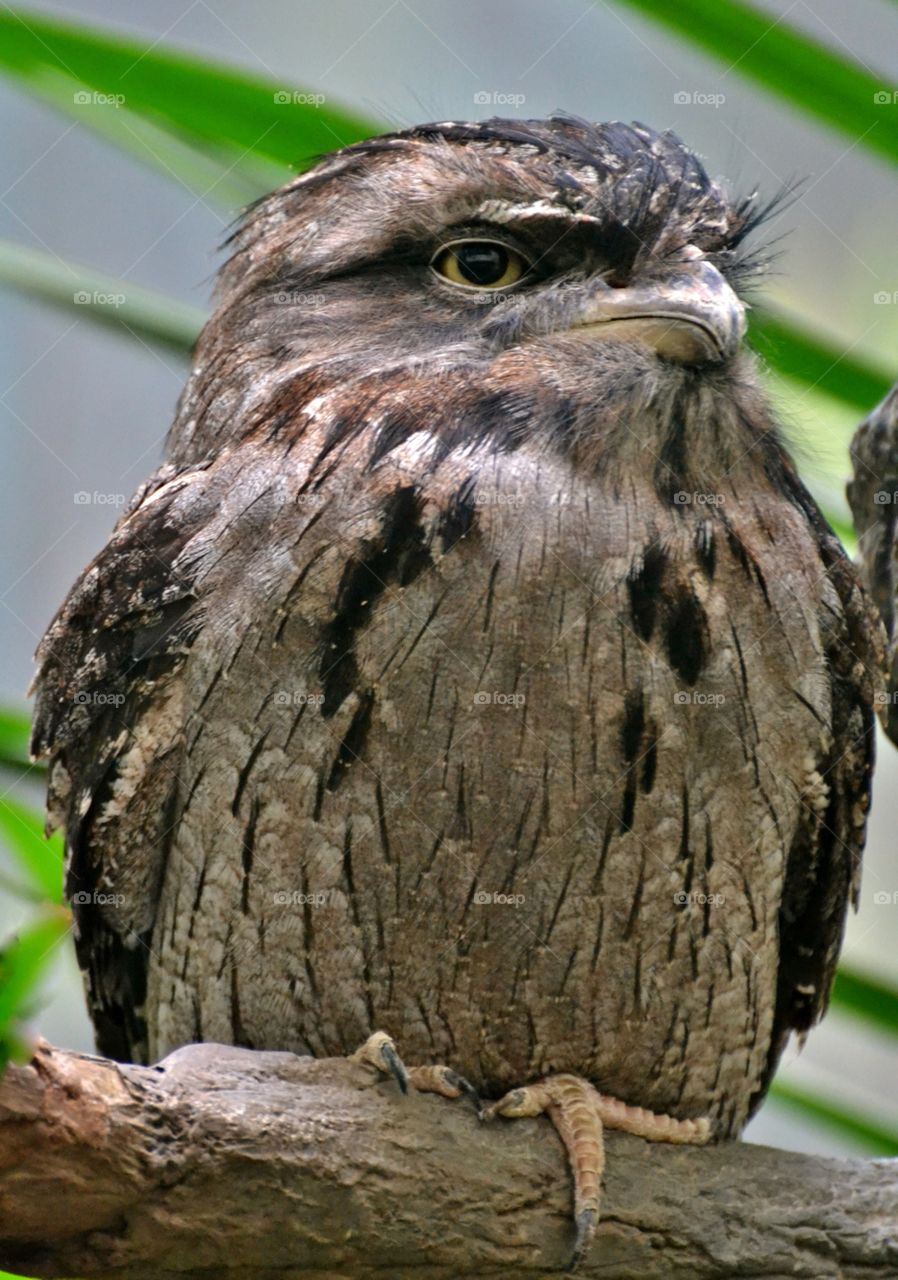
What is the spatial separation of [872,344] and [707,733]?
1825 mm

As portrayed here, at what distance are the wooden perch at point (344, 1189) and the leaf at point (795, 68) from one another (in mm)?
1841

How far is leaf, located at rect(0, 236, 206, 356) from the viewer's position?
3023 millimetres

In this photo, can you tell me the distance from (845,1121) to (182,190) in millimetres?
3060

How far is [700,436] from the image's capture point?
226 cm

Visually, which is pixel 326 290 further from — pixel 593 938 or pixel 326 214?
pixel 593 938
